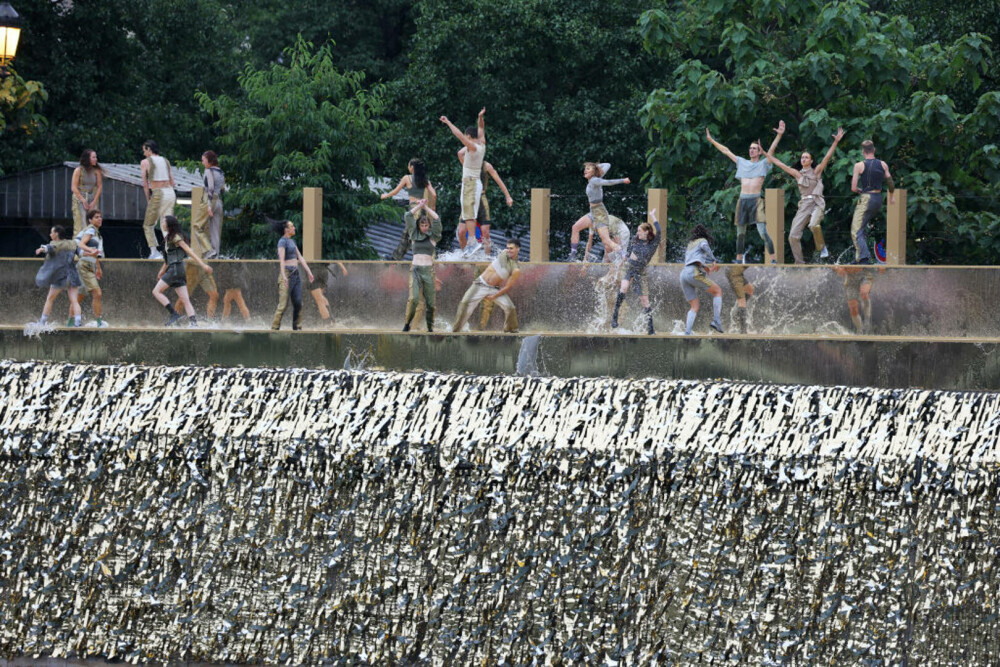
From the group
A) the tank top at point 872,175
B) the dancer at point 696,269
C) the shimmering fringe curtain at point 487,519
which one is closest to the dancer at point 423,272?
the dancer at point 696,269

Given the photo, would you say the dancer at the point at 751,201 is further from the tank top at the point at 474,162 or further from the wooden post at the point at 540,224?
the tank top at the point at 474,162

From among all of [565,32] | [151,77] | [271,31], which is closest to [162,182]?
[565,32]

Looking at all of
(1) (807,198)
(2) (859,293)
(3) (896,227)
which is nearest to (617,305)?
(2) (859,293)

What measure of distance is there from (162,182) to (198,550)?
24.3ft

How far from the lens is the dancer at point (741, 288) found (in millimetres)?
14336

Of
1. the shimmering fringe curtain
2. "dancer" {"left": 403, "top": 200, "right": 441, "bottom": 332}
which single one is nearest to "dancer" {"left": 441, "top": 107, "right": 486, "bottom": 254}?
"dancer" {"left": 403, "top": 200, "right": 441, "bottom": 332}

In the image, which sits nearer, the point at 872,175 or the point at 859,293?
the point at 859,293

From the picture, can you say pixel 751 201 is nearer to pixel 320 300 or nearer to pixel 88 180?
pixel 320 300

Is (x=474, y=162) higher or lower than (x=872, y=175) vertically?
higher

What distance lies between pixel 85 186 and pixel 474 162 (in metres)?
4.11

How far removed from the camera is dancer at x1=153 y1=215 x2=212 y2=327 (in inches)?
566

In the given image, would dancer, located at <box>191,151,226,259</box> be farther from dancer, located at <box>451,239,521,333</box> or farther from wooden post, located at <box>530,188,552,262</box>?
dancer, located at <box>451,239,521,333</box>

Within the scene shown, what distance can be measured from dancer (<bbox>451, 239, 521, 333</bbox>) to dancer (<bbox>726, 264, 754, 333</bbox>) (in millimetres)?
2090

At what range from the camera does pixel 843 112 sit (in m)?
22.2
